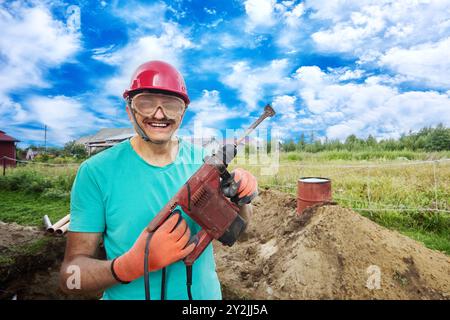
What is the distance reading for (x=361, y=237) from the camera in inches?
186

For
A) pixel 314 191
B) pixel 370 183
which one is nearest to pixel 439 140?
pixel 370 183

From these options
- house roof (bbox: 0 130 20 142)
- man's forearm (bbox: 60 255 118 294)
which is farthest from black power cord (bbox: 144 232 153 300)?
house roof (bbox: 0 130 20 142)

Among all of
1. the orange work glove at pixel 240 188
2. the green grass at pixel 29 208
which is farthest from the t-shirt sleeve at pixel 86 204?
the green grass at pixel 29 208

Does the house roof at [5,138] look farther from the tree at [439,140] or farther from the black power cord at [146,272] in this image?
Result: the tree at [439,140]

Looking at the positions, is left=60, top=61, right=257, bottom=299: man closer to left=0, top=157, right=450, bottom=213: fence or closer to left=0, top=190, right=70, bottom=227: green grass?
left=0, top=157, right=450, bottom=213: fence

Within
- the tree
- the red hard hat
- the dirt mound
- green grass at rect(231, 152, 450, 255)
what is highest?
the tree

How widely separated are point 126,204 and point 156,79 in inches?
26.7

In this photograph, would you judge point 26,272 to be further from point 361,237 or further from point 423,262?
point 423,262

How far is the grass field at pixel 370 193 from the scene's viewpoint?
6.42 meters

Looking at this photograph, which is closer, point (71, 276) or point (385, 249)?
point (71, 276)

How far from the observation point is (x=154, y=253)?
148 cm

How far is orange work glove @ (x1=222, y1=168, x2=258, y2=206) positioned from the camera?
184 centimetres
